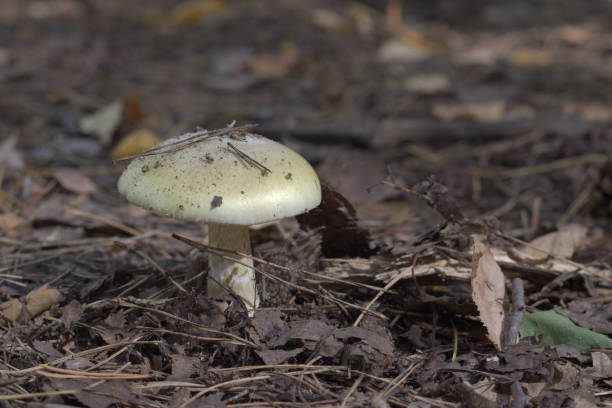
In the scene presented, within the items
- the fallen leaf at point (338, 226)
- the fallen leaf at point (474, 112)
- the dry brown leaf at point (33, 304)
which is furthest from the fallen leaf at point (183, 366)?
the fallen leaf at point (474, 112)

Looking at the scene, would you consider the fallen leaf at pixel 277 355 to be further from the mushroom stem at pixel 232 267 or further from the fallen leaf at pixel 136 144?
the fallen leaf at pixel 136 144

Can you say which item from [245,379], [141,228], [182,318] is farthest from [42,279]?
[245,379]

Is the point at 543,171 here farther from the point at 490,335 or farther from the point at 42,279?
the point at 42,279

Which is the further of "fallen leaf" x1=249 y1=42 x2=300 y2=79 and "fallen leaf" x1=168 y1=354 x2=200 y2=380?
"fallen leaf" x1=249 y1=42 x2=300 y2=79

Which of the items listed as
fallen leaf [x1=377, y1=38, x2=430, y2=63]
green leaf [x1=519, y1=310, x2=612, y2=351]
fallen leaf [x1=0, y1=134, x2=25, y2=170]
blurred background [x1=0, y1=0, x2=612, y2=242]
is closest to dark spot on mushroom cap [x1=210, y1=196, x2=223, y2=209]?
blurred background [x1=0, y1=0, x2=612, y2=242]

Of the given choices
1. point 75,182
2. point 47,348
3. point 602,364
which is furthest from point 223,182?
point 75,182

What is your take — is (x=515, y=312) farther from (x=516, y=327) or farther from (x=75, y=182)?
(x=75, y=182)

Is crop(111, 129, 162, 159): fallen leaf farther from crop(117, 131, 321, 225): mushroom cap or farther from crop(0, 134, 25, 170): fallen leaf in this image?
crop(117, 131, 321, 225): mushroom cap
